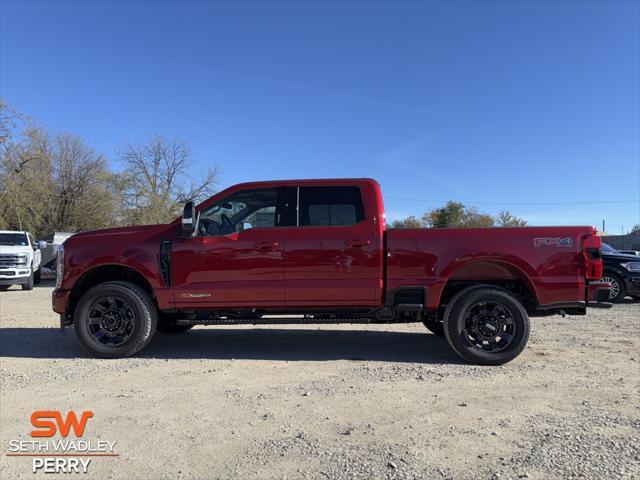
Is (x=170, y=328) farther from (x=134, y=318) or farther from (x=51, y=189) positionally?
(x=51, y=189)

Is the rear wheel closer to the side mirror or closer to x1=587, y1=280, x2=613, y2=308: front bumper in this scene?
x1=587, y1=280, x2=613, y2=308: front bumper

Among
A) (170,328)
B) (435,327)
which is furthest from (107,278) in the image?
(435,327)

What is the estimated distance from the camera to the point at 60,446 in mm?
3525

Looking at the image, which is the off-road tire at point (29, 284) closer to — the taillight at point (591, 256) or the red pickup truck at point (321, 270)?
the red pickup truck at point (321, 270)

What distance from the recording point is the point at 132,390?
4.79 meters

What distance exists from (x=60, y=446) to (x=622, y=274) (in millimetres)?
12314

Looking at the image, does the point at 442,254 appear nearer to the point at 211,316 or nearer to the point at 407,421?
the point at 407,421

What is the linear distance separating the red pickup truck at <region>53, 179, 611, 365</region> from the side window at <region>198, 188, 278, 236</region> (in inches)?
0.5

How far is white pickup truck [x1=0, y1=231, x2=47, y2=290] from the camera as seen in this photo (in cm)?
1558

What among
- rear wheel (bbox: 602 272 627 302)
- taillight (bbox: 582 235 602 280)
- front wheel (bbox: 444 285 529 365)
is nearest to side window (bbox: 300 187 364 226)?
front wheel (bbox: 444 285 529 365)

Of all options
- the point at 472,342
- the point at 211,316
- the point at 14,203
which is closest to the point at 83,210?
the point at 14,203

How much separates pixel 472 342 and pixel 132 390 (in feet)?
12.2

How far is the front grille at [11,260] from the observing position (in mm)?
15609

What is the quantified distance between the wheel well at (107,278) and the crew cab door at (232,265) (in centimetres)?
64
